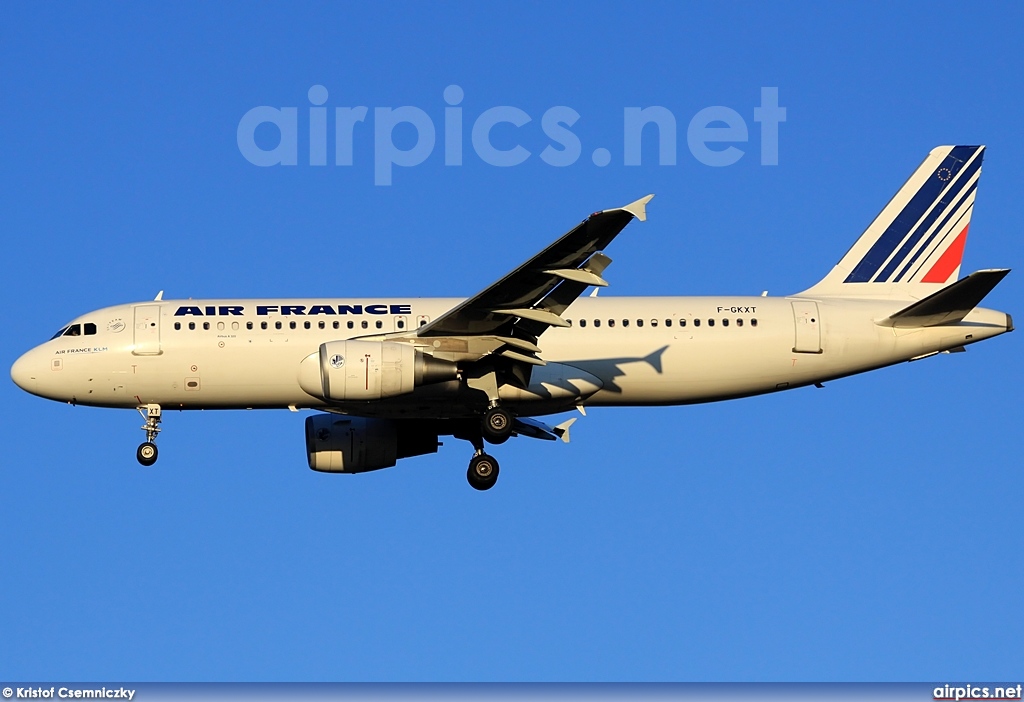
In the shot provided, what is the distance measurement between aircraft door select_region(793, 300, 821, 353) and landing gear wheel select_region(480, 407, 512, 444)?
7.99 m

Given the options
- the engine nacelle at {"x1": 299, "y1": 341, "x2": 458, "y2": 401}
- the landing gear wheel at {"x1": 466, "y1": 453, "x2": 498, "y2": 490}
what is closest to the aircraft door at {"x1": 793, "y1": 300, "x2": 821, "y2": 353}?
the landing gear wheel at {"x1": 466, "y1": 453, "x2": 498, "y2": 490}

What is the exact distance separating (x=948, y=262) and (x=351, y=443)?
17460 millimetres

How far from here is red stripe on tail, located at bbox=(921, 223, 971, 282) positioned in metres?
41.3

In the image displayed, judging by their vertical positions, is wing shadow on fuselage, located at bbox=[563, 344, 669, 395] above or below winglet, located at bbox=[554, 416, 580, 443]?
above

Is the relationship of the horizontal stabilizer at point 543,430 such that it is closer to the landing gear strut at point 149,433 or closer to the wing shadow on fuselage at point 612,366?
the wing shadow on fuselage at point 612,366

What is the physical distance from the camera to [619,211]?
30734 mm

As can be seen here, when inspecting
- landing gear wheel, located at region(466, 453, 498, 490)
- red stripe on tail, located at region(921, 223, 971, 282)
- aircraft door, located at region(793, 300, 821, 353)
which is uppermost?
red stripe on tail, located at region(921, 223, 971, 282)

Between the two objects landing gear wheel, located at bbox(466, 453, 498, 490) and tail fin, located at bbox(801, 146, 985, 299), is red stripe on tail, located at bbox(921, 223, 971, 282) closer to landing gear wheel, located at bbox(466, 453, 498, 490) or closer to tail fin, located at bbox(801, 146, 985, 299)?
tail fin, located at bbox(801, 146, 985, 299)

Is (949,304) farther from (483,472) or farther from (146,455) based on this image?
(146,455)

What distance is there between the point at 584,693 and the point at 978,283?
1546 cm

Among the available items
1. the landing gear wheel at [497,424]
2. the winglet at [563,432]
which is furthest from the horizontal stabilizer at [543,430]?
the landing gear wheel at [497,424]

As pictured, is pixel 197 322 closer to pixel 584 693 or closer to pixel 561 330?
pixel 561 330

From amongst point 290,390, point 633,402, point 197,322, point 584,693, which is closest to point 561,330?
point 633,402

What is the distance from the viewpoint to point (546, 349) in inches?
1495
